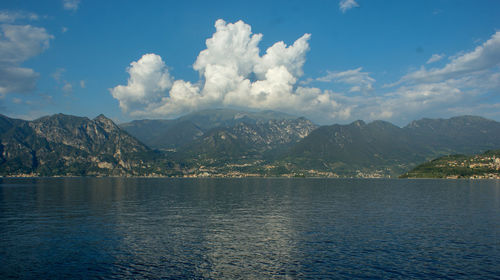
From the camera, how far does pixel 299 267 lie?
4369 centimetres

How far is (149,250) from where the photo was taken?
52.4 metres

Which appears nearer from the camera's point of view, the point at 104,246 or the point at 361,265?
the point at 361,265

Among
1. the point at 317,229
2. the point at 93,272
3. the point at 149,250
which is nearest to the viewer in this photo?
the point at 93,272

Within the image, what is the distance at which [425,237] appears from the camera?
62562 millimetres

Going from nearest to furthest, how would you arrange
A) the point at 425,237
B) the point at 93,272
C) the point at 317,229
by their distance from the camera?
the point at 93,272
the point at 425,237
the point at 317,229

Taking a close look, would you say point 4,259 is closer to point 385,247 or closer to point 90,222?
point 90,222

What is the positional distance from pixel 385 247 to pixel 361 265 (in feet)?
41.4

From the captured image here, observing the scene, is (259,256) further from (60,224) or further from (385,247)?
(60,224)

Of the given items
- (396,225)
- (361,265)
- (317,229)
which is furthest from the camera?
(396,225)

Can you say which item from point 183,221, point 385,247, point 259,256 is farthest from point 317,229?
point 183,221

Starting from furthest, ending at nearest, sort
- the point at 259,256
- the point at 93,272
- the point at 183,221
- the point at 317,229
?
the point at 183,221
the point at 317,229
the point at 259,256
the point at 93,272

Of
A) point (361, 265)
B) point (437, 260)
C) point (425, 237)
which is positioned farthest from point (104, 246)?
point (425, 237)

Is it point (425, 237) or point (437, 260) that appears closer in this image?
point (437, 260)

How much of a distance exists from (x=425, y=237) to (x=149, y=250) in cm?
5201
